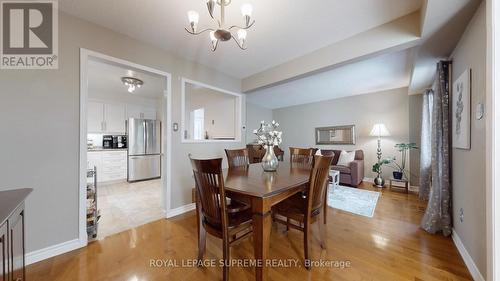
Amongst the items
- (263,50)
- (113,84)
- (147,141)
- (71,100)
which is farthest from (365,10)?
(147,141)

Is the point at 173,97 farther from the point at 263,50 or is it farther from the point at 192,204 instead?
the point at 192,204

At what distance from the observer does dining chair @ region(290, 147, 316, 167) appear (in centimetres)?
276

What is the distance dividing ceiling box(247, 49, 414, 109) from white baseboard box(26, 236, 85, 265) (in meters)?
3.67

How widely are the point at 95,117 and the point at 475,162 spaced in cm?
665

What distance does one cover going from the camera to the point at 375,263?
1647mm

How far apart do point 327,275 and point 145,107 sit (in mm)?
5816

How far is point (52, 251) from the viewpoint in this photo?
1754 millimetres

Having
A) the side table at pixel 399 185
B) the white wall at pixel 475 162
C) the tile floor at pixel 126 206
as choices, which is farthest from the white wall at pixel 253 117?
the white wall at pixel 475 162

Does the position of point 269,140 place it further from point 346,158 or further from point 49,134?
point 346,158

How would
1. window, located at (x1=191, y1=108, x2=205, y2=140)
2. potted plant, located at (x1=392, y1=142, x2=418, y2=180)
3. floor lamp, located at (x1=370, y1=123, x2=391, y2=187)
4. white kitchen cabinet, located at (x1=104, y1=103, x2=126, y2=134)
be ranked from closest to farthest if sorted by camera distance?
potted plant, located at (x1=392, y1=142, x2=418, y2=180)
floor lamp, located at (x1=370, y1=123, x2=391, y2=187)
white kitchen cabinet, located at (x1=104, y1=103, x2=126, y2=134)
window, located at (x1=191, y1=108, x2=205, y2=140)

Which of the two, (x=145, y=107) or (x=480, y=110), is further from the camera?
(x=145, y=107)

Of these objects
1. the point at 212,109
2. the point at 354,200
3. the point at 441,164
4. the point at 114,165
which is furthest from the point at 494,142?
the point at 114,165

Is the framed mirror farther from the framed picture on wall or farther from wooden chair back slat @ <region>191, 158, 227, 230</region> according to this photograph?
wooden chair back slat @ <region>191, 158, 227, 230</region>

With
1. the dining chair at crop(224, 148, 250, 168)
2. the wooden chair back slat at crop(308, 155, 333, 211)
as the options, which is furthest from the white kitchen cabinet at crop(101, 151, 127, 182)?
the wooden chair back slat at crop(308, 155, 333, 211)
